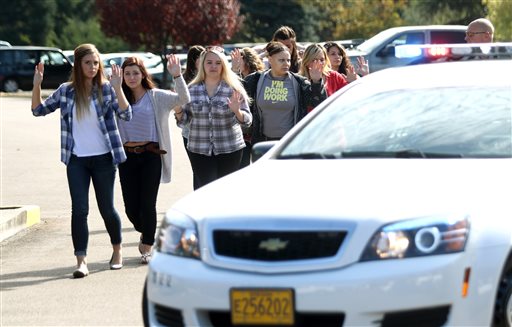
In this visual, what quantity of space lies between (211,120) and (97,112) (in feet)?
4.49

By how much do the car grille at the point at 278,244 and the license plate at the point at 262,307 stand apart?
6.4 inches

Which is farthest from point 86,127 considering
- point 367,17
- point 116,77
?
point 367,17

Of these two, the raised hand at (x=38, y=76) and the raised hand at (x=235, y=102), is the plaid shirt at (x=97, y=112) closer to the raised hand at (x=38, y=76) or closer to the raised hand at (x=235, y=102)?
the raised hand at (x=38, y=76)

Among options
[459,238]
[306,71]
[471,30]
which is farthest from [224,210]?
[471,30]

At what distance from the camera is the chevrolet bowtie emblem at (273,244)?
6.04m

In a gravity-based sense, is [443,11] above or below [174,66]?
below

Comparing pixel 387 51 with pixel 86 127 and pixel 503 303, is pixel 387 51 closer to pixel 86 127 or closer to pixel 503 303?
pixel 86 127

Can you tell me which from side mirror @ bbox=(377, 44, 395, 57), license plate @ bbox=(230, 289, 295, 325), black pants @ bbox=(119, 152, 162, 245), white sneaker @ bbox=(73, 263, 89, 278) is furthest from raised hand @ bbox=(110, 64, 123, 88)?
side mirror @ bbox=(377, 44, 395, 57)

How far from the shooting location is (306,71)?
491 inches

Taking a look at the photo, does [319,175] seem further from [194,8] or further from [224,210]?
[194,8]

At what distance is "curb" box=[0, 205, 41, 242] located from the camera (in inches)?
491

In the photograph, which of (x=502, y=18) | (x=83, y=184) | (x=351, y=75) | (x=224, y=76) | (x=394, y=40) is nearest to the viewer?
(x=83, y=184)

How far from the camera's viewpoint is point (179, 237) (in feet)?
20.8

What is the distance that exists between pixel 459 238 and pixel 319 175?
0.95m
